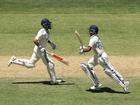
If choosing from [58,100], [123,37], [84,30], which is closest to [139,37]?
[123,37]

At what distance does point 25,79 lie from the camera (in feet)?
59.6

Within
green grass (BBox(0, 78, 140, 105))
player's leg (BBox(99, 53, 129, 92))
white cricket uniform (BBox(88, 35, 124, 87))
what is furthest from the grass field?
white cricket uniform (BBox(88, 35, 124, 87))

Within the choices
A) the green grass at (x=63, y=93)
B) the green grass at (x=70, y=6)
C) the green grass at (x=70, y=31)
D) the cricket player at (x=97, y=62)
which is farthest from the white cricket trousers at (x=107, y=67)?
the green grass at (x=70, y=6)

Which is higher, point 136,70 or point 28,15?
point 28,15

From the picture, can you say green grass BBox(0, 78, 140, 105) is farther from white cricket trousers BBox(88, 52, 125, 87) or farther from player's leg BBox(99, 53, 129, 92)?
white cricket trousers BBox(88, 52, 125, 87)

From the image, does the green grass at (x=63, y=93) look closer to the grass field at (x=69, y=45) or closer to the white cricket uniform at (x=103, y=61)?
the grass field at (x=69, y=45)

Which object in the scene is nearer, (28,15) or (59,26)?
(59,26)

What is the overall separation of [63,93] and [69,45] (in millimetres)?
8061

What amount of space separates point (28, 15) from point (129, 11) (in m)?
5.90

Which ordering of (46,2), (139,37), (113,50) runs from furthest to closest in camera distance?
1. (46,2)
2. (139,37)
3. (113,50)

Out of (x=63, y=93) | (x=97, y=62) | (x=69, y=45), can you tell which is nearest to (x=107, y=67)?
(x=97, y=62)

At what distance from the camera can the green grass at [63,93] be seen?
50.0 feet

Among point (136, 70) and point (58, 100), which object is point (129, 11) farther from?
point (58, 100)

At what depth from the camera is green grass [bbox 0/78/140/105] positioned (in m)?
15.2
